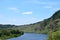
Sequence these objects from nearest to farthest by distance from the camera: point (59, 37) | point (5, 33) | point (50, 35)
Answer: point (59, 37)
point (50, 35)
point (5, 33)

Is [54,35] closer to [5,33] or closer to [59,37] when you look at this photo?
[59,37]

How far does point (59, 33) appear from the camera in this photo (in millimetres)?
46281

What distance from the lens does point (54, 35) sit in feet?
155

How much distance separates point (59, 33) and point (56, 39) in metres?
1.51

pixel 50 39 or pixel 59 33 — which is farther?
pixel 50 39

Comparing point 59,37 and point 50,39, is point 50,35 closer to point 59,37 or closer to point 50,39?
point 50,39

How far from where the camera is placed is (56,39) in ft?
152

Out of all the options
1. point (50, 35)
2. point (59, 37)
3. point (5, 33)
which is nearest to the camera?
point (59, 37)

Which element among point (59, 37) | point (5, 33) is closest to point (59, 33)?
point (59, 37)

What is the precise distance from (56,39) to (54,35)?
125 centimetres

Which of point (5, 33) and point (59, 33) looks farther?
point (5, 33)

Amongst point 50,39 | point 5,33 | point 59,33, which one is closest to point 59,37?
point 59,33

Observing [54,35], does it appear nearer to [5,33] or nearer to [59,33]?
[59,33]

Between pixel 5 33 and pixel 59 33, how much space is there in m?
153
